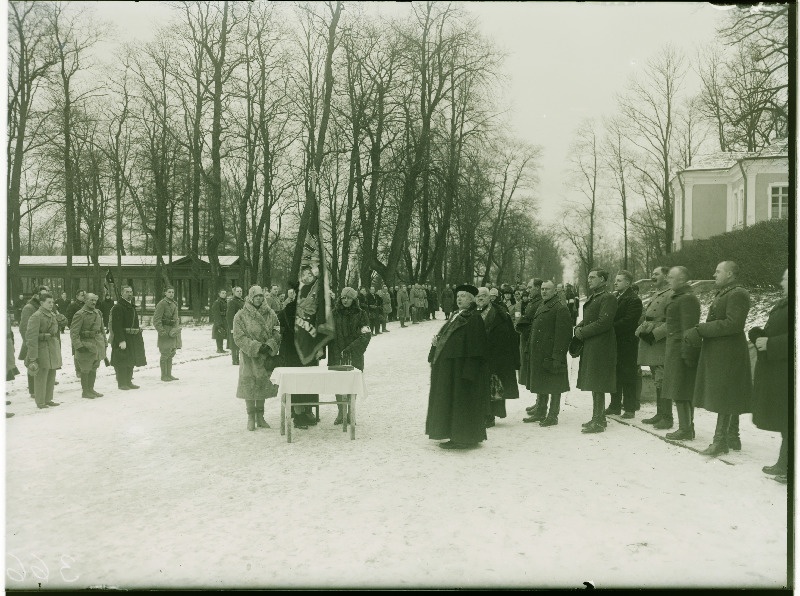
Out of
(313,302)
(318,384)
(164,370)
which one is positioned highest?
(313,302)

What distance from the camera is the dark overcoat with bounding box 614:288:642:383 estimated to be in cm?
831

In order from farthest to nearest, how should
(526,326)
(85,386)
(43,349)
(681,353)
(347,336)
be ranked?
(85,386) → (43,349) → (526,326) → (347,336) → (681,353)

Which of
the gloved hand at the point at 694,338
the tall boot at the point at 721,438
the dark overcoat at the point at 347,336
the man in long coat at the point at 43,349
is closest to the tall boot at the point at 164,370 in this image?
the man in long coat at the point at 43,349

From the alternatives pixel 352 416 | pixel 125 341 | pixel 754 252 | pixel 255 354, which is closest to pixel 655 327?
pixel 754 252

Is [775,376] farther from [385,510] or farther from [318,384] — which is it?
[318,384]

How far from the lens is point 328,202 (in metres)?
29.7

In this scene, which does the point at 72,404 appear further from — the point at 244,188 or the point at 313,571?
the point at 244,188

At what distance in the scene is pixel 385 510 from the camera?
5156mm

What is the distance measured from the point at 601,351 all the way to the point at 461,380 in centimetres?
187

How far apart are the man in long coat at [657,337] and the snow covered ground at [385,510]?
0.30m

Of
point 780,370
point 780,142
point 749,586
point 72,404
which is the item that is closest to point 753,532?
point 749,586

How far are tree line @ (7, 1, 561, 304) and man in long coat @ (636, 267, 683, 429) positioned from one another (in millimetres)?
2370

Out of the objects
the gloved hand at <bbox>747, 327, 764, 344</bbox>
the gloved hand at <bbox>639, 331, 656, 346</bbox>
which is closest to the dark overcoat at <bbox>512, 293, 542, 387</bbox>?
the gloved hand at <bbox>639, 331, 656, 346</bbox>

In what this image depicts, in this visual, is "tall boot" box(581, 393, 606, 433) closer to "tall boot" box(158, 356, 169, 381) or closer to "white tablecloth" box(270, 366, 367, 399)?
"white tablecloth" box(270, 366, 367, 399)
